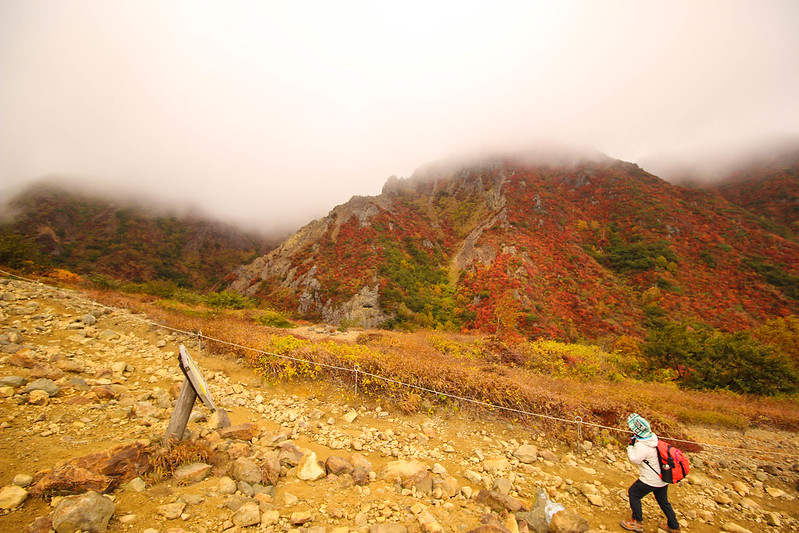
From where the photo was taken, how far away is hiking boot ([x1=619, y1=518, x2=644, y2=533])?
4.58m

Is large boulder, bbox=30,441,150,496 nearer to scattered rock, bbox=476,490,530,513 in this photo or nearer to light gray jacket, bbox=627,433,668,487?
scattered rock, bbox=476,490,530,513

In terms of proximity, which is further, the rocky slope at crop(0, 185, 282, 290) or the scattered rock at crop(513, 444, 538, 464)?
the rocky slope at crop(0, 185, 282, 290)

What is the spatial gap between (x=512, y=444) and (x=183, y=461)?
6.39 metres

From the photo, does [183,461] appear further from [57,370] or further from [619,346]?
[619,346]

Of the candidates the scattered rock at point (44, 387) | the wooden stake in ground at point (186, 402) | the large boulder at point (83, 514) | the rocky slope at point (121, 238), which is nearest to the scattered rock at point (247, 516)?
the large boulder at point (83, 514)

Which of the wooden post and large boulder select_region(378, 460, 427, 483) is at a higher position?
the wooden post

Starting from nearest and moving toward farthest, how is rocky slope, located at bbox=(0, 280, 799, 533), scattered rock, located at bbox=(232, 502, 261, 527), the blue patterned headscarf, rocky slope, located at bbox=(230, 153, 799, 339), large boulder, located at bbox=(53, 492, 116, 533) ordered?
large boulder, located at bbox=(53, 492, 116, 533), scattered rock, located at bbox=(232, 502, 261, 527), rocky slope, located at bbox=(0, 280, 799, 533), the blue patterned headscarf, rocky slope, located at bbox=(230, 153, 799, 339)

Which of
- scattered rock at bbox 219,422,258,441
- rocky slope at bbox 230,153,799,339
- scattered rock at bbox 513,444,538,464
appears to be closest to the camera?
scattered rock at bbox 219,422,258,441

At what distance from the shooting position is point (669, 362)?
17406mm

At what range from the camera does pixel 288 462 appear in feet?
15.3

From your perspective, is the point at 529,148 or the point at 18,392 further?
the point at 529,148

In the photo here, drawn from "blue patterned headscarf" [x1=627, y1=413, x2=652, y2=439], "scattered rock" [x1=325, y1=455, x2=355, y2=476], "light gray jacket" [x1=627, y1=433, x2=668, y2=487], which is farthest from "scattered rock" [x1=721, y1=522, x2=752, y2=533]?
"scattered rock" [x1=325, y1=455, x2=355, y2=476]

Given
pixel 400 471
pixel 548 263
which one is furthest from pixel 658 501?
pixel 548 263

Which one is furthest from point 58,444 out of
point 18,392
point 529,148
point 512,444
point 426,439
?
point 529,148
